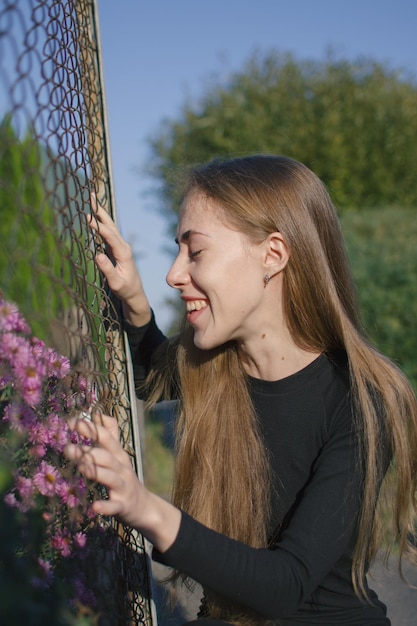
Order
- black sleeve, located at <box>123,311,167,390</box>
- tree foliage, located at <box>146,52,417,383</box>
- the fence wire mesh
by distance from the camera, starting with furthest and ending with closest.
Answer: tree foliage, located at <box>146,52,417,383</box>, black sleeve, located at <box>123,311,167,390</box>, the fence wire mesh

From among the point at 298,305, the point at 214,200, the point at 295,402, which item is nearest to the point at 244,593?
the point at 295,402

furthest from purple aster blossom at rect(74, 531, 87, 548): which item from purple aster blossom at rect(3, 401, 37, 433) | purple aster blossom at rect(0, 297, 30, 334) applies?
purple aster blossom at rect(0, 297, 30, 334)

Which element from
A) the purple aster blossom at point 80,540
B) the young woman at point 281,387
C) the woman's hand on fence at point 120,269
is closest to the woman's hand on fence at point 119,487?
the purple aster blossom at point 80,540

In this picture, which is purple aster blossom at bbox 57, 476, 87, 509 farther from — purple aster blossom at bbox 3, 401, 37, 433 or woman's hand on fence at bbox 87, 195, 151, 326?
woman's hand on fence at bbox 87, 195, 151, 326

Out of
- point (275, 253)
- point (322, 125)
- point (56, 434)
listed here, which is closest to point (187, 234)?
point (275, 253)

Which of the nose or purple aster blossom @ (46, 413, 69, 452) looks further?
the nose

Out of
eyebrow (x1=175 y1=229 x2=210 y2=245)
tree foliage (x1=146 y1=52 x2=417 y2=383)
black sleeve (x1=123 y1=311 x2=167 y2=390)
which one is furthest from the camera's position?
tree foliage (x1=146 y1=52 x2=417 y2=383)

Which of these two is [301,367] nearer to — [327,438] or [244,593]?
[327,438]

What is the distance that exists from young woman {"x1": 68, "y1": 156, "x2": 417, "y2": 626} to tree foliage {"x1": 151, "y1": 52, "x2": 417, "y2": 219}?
348 inches

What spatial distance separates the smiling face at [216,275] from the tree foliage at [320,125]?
891 cm

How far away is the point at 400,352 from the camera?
5.55 m

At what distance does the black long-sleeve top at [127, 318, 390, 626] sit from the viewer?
1.34m

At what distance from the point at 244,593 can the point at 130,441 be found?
0.53 meters

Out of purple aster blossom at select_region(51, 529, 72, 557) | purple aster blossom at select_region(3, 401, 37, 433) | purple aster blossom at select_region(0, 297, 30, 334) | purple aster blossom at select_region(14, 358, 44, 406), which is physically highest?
purple aster blossom at select_region(0, 297, 30, 334)
